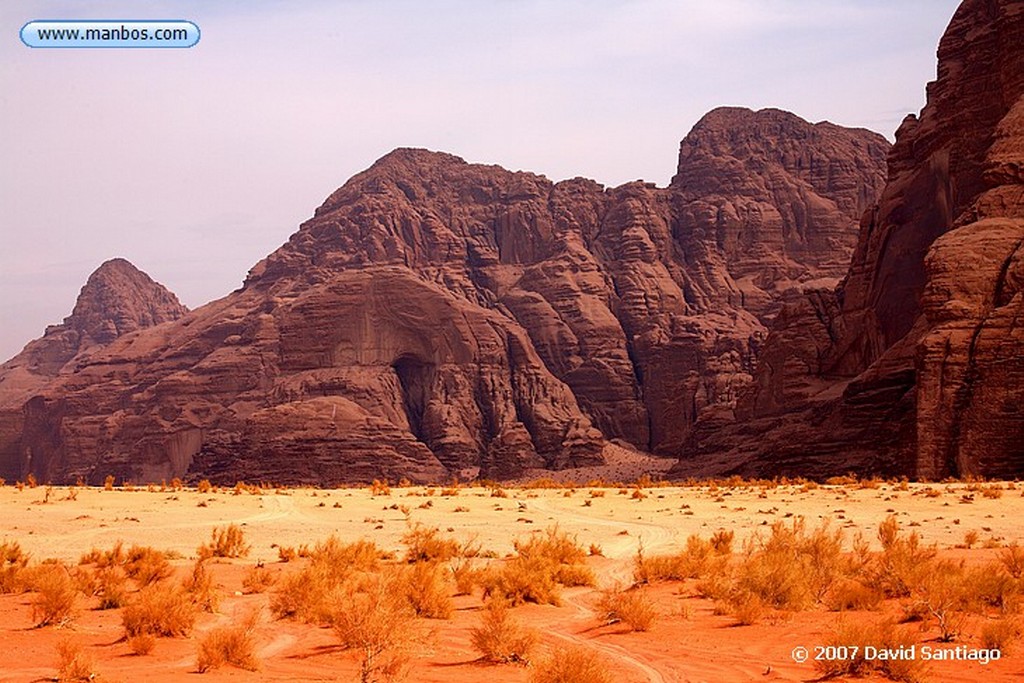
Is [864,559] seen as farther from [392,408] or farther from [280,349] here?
[280,349]

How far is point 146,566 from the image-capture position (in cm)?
1723

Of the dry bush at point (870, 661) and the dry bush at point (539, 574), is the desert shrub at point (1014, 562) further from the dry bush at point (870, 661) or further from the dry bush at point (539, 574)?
the dry bush at point (539, 574)

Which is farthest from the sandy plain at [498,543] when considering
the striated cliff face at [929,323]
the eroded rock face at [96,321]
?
the eroded rock face at [96,321]

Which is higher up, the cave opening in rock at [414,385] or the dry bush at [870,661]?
the cave opening in rock at [414,385]

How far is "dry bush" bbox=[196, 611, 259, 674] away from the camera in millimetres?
11656

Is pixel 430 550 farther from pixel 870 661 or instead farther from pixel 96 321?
pixel 96 321

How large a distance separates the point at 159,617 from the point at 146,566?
164 inches

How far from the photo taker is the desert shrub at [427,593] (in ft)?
48.1

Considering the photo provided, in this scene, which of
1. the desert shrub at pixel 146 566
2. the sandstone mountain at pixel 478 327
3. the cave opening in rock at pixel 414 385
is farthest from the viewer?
the cave opening in rock at pixel 414 385

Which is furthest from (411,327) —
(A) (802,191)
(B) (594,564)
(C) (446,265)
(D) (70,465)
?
(B) (594,564)

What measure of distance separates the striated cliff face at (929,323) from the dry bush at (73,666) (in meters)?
39.3

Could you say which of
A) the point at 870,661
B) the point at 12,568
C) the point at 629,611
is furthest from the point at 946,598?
the point at 12,568

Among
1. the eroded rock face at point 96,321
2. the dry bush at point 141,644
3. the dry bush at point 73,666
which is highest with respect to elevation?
the eroded rock face at point 96,321

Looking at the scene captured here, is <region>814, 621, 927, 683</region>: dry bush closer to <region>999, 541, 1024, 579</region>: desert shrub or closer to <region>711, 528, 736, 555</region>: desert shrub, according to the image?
<region>999, 541, 1024, 579</region>: desert shrub
